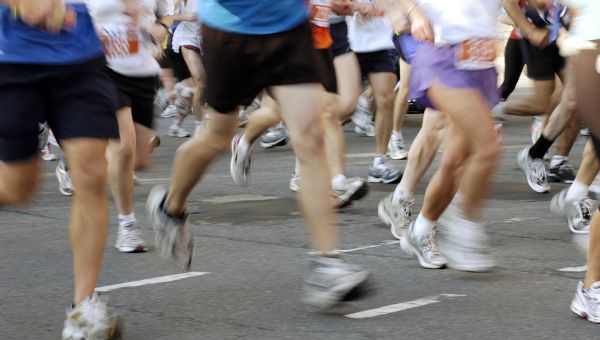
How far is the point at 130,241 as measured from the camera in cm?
663

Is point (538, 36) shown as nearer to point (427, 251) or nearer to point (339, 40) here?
point (339, 40)

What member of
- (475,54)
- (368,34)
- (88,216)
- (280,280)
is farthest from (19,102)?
(368,34)

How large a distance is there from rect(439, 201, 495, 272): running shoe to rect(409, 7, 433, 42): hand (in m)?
0.80

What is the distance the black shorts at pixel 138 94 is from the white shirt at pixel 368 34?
294 cm

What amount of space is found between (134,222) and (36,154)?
7.01ft

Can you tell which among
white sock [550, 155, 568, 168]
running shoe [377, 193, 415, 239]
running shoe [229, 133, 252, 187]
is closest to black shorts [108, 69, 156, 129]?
running shoe [229, 133, 252, 187]

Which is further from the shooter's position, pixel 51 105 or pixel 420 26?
pixel 420 26

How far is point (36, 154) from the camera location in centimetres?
464

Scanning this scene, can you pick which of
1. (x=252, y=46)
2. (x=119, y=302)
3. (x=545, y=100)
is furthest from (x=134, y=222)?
(x=545, y=100)

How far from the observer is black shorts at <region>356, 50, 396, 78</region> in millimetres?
9688

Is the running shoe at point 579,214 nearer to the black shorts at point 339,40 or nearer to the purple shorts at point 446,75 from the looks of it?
the purple shorts at point 446,75

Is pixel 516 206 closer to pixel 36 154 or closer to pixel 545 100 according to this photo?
pixel 545 100

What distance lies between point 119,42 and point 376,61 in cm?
328

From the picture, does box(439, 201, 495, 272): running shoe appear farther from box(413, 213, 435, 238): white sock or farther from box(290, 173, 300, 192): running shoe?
box(290, 173, 300, 192): running shoe
